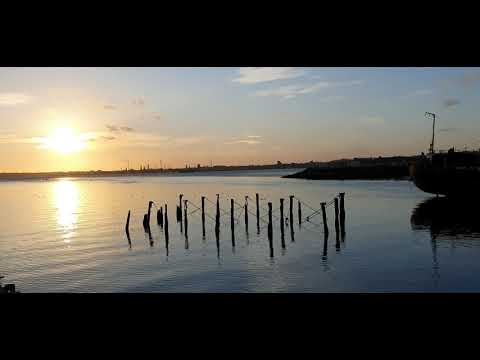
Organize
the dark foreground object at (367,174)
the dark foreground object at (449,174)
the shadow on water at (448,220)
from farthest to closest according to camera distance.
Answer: the dark foreground object at (367,174) < the dark foreground object at (449,174) < the shadow on water at (448,220)

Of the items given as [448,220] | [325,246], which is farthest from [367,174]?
[325,246]

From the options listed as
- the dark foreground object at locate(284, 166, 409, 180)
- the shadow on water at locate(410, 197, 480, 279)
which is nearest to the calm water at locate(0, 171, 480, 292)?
the shadow on water at locate(410, 197, 480, 279)

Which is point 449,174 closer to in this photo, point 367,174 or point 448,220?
point 448,220

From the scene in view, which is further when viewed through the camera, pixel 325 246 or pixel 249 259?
pixel 325 246

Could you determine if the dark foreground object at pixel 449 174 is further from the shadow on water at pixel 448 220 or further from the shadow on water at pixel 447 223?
the shadow on water at pixel 447 223

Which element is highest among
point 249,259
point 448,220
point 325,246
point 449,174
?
point 449,174

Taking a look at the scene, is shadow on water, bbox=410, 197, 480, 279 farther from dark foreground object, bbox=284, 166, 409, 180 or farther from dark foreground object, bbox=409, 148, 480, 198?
dark foreground object, bbox=284, 166, 409, 180

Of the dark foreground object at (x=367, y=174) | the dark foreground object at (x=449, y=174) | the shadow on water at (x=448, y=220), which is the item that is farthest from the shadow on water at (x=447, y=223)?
the dark foreground object at (x=367, y=174)

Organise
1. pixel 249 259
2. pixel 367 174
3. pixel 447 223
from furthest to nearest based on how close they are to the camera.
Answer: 1. pixel 367 174
2. pixel 447 223
3. pixel 249 259
